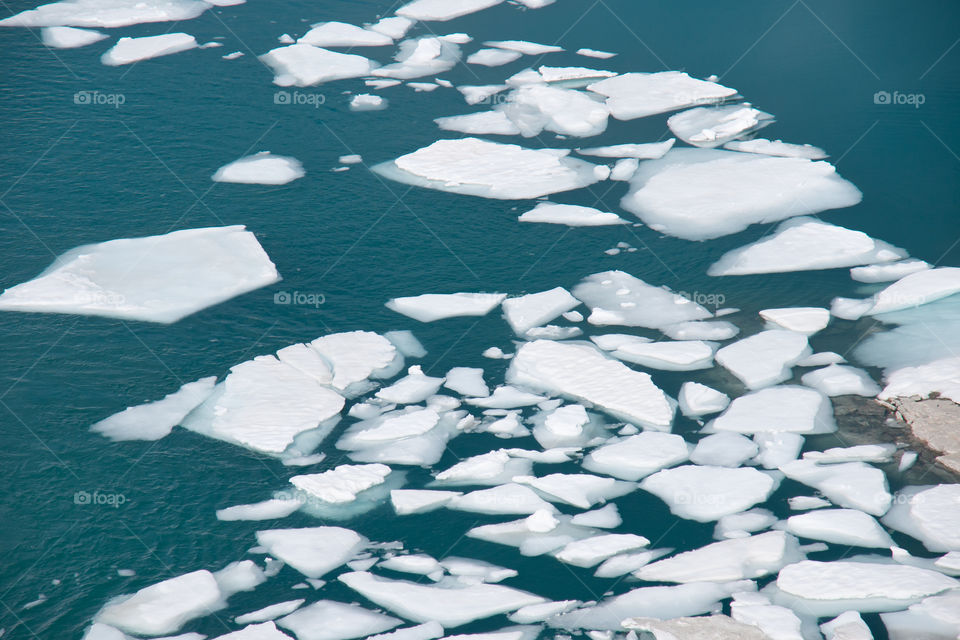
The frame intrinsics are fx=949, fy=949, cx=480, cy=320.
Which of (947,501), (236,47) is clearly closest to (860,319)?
(947,501)

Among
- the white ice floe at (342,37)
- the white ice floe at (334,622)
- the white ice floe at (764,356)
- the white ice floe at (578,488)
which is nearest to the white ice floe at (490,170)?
the white ice floe at (764,356)

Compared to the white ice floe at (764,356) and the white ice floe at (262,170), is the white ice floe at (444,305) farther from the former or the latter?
the white ice floe at (262,170)

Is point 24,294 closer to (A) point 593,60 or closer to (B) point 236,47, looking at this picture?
(B) point 236,47

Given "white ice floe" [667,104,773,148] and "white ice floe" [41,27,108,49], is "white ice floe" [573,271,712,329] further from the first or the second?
"white ice floe" [41,27,108,49]

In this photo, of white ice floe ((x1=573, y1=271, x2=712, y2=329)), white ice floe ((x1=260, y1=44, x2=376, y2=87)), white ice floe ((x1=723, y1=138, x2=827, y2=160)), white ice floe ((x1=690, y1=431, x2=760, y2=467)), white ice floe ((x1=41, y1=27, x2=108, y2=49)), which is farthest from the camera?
white ice floe ((x1=41, y1=27, x2=108, y2=49))

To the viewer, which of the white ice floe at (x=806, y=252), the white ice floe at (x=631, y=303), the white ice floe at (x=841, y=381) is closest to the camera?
the white ice floe at (x=841, y=381)

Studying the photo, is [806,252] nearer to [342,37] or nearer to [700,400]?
[700,400]

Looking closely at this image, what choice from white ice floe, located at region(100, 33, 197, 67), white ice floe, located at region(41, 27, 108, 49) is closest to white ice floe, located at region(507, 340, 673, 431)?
white ice floe, located at region(100, 33, 197, 67)
